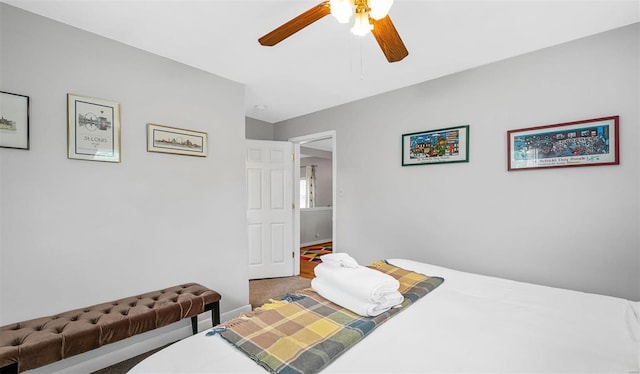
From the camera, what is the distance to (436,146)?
2742mm

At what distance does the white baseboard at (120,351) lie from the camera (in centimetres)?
180

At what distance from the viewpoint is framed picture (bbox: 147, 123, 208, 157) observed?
2.25 metres

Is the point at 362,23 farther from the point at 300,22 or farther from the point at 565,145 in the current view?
the point at 565,145

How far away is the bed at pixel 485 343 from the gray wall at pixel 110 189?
1372 mm

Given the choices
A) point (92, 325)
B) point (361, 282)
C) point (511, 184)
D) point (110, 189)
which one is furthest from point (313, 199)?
point (361, 282)

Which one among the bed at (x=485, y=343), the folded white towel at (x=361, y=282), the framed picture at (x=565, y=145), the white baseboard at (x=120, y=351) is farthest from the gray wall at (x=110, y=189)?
the framed picture at (x=565, y=145)

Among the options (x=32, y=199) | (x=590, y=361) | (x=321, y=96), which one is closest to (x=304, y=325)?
(x=590, y=361)

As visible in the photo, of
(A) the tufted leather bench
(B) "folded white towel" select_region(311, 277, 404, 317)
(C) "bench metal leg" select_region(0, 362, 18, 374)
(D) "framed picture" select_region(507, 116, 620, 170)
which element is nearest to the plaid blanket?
(B) "folded white towel" select_region(311, 277, 404, 317)

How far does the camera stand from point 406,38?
203 centimetres

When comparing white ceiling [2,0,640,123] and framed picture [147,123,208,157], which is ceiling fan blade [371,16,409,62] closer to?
white ceiling [2,0,640,123]

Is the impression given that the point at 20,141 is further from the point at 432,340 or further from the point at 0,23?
the point at 432,340

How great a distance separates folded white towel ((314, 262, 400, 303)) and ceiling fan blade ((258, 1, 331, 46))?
4.11 ft

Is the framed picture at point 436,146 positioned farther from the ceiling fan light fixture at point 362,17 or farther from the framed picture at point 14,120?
the framed picture at point 14,120

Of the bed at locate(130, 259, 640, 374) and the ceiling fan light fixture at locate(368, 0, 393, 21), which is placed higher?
the ceiling fan light fixture at locate(368, 0, 393, 21)
